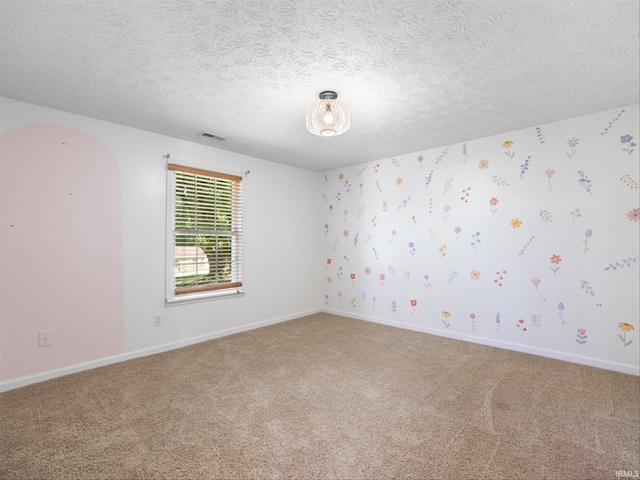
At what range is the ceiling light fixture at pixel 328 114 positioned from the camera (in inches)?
91.3

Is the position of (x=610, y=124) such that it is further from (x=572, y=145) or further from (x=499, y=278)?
(x=499, y=278)

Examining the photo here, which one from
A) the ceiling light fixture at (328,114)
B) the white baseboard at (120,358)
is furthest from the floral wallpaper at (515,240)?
the ceiling light fixture at (328,114)

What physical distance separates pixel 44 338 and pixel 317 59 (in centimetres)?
314

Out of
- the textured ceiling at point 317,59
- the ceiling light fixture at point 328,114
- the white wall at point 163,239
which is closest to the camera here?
the textured ceiling at point 317,59

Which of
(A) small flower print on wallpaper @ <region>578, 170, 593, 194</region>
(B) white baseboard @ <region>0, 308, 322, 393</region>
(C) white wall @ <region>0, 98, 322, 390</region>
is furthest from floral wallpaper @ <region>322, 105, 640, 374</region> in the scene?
(B) white baseboard @ <region>0, 308, 322, 393</region>

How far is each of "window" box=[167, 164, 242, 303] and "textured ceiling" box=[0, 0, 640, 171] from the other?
0.76 m

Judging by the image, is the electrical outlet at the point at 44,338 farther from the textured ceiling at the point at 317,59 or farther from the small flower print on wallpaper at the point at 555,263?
the small flower print on wallpaper at the point at 555,263

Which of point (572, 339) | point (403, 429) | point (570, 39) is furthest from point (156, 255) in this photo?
point (572, 339)

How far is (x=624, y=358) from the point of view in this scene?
8.74 feet

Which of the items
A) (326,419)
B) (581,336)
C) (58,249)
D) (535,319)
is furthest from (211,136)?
(581,336)

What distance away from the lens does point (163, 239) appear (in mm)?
3273

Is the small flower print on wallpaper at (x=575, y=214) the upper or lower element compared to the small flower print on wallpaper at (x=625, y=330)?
upper

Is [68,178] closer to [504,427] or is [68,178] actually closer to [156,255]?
[156,255]

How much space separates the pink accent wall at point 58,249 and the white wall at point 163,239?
75 millimetres
